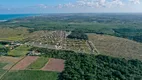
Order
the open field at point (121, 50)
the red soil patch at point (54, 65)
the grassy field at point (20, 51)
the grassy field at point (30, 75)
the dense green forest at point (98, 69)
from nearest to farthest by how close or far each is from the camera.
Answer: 1. the dense green forest at point (98, 69)
2. the grassy field at point (30, 75)
3. the red soil patch at point (54, 65)
4. the grassy field at point (20, 51)
5. the open field at point (121, 50)

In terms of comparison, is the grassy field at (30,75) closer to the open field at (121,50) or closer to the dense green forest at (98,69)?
the dense green forest at (98,69)

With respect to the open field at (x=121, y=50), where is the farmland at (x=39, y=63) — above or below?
above

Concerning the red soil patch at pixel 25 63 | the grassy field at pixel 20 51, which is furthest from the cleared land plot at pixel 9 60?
the grassy field at pixel 20 51

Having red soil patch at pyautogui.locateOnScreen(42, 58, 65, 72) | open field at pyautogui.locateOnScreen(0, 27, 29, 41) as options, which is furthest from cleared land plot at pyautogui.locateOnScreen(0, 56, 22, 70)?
open field at pyautogui.locateOnScreen(0, 27, 29, 41)

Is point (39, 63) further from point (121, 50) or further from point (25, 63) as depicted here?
point (121, 50)

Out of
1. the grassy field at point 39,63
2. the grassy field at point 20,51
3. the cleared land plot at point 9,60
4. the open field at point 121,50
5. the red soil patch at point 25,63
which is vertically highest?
the grassy field at point 20,51

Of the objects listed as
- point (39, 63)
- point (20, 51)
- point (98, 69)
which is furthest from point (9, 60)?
point (98, 69)
